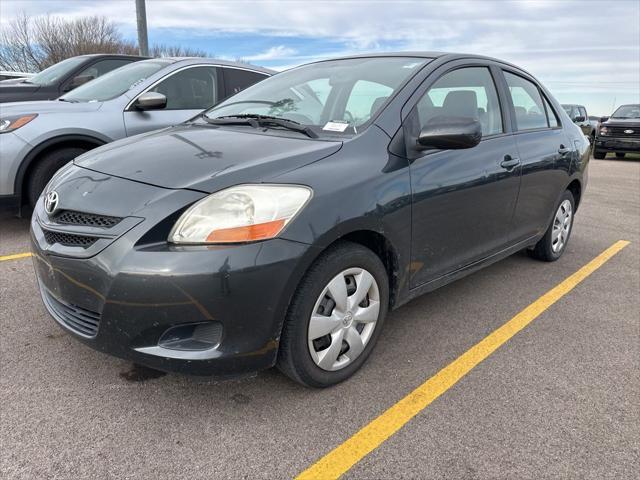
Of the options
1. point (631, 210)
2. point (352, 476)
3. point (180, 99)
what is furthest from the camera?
Answer: point (631, 210)

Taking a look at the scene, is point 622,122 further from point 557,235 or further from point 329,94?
point 329,94

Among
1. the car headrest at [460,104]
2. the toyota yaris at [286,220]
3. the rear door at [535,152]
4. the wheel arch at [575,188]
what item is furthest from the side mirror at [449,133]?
the wheel arch at [575,188]

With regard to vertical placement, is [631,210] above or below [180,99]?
below

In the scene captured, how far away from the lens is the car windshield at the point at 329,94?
282 centimetres

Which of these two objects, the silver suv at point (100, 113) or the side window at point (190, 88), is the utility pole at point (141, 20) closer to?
the silver suv at point (100, 113)

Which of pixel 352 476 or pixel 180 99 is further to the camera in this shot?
pixel 180 99

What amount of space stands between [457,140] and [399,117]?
12.9 inches

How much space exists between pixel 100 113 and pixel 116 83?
619 millimetres

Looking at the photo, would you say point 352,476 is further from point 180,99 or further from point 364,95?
point 180,99

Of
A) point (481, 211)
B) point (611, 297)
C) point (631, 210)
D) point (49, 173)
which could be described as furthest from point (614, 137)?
point (49, 173)

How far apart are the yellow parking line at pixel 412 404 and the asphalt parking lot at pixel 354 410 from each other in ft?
0.12

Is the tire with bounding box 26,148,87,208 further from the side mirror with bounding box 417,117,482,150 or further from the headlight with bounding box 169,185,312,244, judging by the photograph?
the side mirror with bounding box 417,117,482,150

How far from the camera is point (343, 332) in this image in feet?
7.87

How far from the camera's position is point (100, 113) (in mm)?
4805
